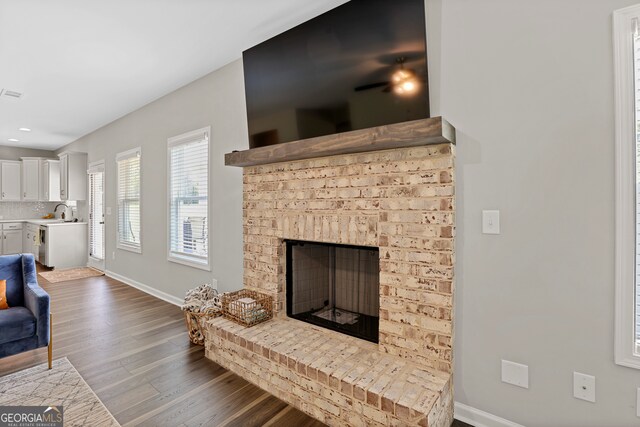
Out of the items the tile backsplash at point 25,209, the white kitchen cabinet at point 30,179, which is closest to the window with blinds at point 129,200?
the white kitchen cabinet at point 30,179

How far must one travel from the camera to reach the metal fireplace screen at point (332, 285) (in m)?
2.55

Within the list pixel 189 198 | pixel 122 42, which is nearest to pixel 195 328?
pixel 189 198

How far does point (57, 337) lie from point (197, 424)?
2111 millimetres

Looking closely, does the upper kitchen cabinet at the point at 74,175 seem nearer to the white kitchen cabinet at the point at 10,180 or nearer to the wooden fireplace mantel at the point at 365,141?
the white kitchen cabinet at the point at 10,180

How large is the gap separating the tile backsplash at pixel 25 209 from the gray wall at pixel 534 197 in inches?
378

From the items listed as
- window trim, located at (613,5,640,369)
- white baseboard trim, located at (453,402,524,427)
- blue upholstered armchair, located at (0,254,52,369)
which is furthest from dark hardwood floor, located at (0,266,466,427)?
window trim, located at (613,5,640,369)

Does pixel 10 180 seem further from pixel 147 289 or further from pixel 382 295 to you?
pixel 382 295

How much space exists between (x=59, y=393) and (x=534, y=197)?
319cm

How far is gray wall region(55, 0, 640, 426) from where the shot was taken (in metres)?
1.54

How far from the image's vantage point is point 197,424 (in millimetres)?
1890

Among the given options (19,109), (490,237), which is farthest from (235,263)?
(19,109)

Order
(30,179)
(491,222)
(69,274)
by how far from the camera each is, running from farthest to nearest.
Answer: (30,179), (69,274), (491,222)

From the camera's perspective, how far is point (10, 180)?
7.18 m

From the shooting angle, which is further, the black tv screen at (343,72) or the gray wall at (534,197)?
the black tv screen at (343,72)
